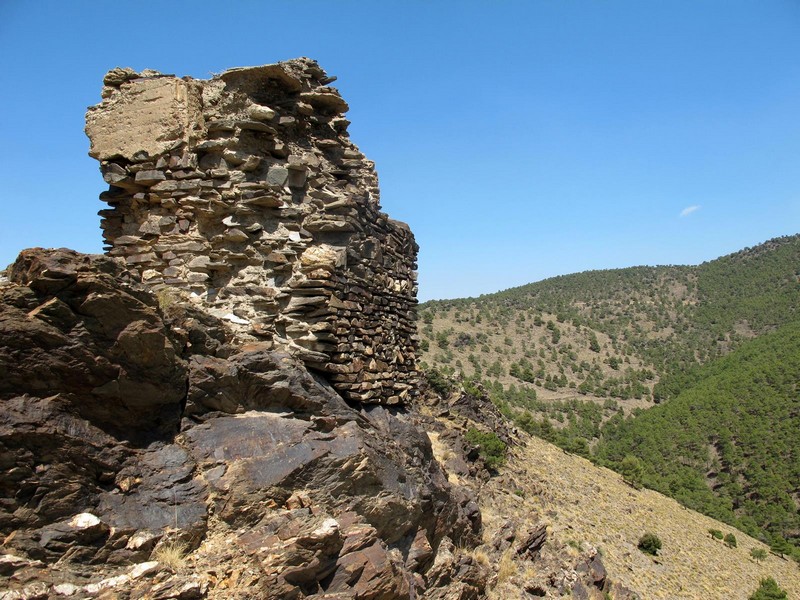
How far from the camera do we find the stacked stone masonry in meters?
6.89

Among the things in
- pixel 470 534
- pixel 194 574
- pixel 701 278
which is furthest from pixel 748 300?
pixel 194 574

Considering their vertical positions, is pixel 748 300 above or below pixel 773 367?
above

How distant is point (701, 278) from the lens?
82.3 metres

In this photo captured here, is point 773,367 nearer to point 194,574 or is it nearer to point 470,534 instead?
point 470,534

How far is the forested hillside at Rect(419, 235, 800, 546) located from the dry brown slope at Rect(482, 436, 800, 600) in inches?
204

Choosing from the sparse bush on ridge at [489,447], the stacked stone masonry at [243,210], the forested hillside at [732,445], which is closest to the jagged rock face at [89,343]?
the stacked stone masonry at [243,210]

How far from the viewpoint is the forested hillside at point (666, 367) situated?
1481 inches

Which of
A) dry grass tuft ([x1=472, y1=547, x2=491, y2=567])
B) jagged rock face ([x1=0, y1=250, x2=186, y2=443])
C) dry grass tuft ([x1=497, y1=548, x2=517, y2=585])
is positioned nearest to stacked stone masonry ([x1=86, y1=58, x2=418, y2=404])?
jagged rock face ([x1=0, y1=250, x2=186, y2=443])

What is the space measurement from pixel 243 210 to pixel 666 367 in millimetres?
61592

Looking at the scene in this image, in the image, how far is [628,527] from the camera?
20547 mm

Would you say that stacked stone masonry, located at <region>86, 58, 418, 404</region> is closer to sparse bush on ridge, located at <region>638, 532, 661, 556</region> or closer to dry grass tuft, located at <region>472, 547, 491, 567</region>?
dry grass tuft, located at <region>472, 547, 491, 567</region>

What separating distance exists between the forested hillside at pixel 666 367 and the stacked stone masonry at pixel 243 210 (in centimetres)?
1836

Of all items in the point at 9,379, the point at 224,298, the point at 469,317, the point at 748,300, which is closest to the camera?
the point at 9,379

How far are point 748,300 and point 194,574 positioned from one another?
7974 cm
